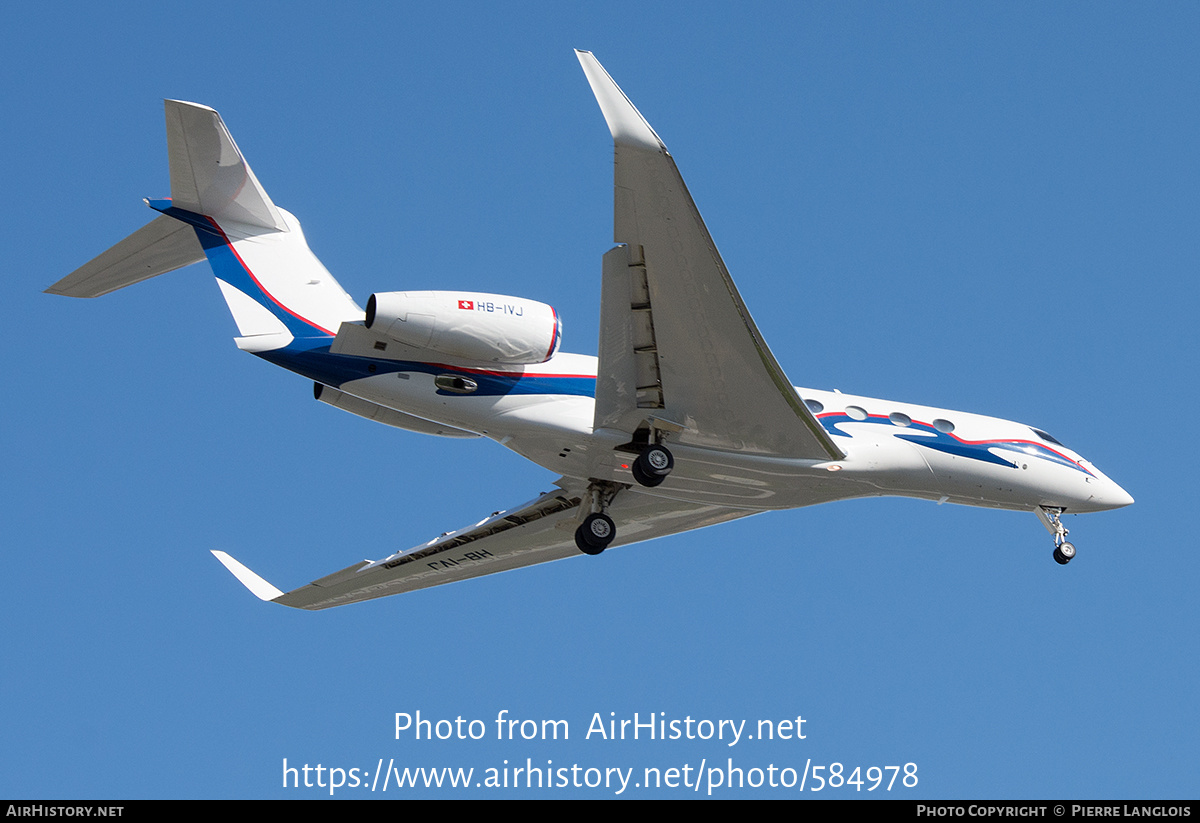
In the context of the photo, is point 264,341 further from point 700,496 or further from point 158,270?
point 700,496

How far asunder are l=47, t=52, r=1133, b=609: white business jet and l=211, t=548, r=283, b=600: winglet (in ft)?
16.9

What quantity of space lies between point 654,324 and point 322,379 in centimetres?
431

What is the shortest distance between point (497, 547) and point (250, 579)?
4212 millimetres

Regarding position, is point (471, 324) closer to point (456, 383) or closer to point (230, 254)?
point (456, 383)

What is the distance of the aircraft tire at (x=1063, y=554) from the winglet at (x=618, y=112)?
412 inches

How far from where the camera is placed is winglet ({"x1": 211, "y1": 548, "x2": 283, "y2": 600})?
20797mm

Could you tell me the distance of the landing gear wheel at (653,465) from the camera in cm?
1584

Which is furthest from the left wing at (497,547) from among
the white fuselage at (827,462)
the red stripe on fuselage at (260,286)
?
the red stripe on fuselage at (260,286)

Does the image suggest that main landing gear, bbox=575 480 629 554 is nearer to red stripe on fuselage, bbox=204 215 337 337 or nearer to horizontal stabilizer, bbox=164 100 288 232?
red stripe on fuselage, bbox=204 215 337 337

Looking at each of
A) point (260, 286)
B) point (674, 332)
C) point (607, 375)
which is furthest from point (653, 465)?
point (260, 286)

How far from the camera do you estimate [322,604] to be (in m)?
21.1

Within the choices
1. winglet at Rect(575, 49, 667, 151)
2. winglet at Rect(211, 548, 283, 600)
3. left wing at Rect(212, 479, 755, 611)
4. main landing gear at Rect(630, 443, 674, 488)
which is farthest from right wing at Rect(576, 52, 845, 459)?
winglet at Rect(211, 548, 283, 600)
